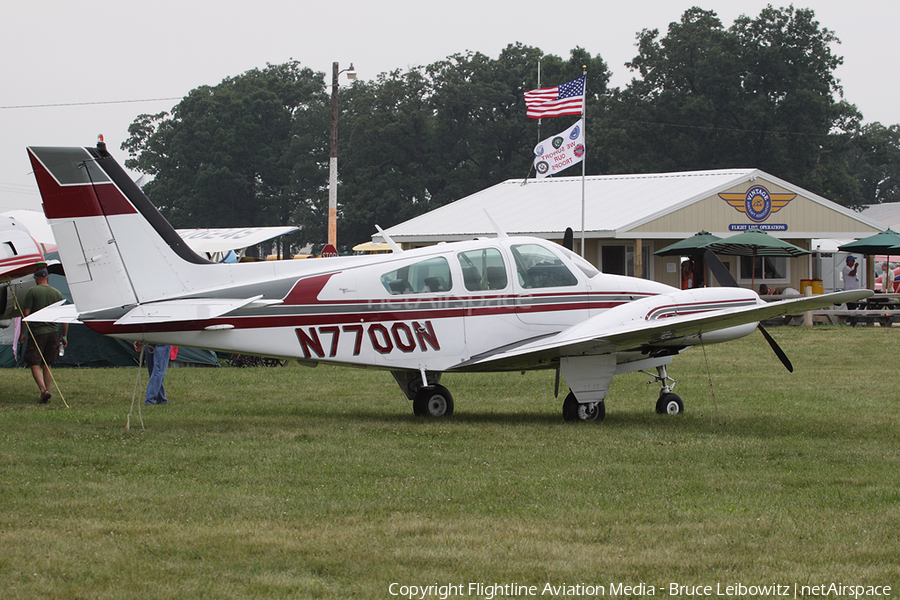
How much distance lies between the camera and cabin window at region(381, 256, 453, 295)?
1095 centimetres

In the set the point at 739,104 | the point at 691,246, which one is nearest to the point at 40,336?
the point at 691,246

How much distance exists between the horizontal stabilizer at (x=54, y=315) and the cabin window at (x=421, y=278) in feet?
13.6

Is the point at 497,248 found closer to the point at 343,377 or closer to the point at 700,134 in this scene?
the point at 343,377

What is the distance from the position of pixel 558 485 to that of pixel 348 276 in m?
4.27

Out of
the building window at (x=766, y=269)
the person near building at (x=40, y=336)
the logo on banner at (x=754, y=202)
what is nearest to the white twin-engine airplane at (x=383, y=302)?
the person near building at (x=40, y=336)

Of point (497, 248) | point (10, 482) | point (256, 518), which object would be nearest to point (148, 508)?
point (256, 518)

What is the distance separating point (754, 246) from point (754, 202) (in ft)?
20.3

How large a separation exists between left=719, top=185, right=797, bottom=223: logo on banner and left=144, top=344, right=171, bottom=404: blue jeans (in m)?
24.1

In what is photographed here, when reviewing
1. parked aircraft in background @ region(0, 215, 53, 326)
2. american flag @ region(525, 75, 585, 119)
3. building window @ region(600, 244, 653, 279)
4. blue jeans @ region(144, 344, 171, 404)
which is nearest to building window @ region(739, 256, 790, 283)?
building window @ region(600, 244, 653, 279)

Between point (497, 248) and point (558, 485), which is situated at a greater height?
point (497, 248)

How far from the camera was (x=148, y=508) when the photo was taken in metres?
6.73

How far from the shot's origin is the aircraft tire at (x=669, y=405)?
11781 millimetres

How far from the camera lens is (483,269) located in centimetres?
1117

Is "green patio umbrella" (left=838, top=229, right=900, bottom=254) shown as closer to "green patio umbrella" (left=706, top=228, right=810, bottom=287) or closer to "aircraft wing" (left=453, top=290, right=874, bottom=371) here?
"green patio umbrella" (left=706, top=228, right=810, bottom=287)
